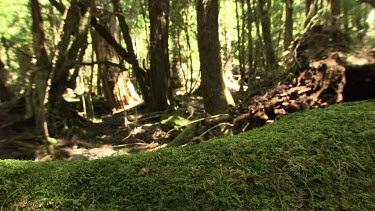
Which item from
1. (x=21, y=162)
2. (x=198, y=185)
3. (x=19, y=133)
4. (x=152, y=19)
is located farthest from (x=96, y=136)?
(x=198, y=185)

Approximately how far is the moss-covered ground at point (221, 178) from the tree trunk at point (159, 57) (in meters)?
9.90

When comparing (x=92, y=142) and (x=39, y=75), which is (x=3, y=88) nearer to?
(x=92, y=142)

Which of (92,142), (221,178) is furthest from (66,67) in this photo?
(221,178)

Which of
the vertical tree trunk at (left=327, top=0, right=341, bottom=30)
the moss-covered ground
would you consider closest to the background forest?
the vertical tree trunk at (left=327, top=0, right=341, bottom=30)

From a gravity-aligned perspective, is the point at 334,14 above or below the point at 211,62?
above

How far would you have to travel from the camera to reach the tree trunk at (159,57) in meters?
11.6

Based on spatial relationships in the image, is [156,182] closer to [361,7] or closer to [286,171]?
[286,171]

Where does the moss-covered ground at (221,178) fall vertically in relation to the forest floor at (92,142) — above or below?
above

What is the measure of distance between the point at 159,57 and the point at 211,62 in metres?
4.65

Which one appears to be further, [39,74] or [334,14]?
[39,74]

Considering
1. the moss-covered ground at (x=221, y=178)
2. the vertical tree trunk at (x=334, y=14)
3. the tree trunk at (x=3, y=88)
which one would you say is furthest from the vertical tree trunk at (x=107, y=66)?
the moss-covered ground at (x=221, y=178)

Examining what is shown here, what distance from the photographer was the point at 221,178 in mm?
1775

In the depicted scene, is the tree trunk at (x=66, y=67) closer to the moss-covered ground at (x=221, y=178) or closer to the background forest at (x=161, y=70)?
the background forest at (x=161, y=70)

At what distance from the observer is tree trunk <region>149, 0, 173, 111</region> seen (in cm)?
1155
